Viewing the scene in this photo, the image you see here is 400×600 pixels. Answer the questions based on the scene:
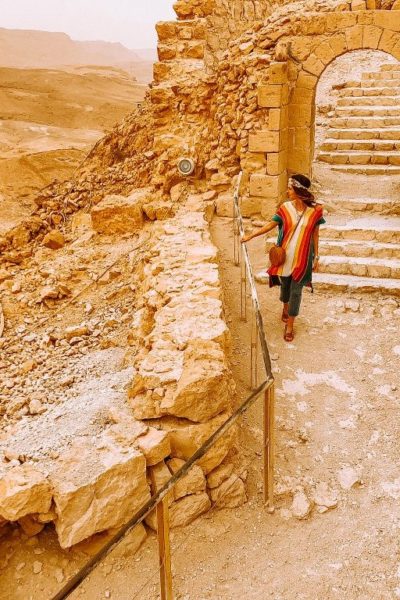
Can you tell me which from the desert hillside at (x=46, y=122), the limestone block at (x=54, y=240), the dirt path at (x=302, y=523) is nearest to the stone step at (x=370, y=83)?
the desert hillside at (x=46, y=122)

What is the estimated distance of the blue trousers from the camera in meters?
4.70

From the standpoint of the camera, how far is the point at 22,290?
26.1 ft

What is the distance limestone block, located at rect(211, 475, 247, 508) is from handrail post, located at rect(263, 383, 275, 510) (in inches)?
6.1

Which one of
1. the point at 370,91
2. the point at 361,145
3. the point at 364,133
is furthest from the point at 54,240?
the point at 370,91

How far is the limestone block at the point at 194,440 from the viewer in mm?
2924

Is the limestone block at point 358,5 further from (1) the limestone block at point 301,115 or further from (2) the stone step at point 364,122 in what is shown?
(2) the stone step at point 364,122

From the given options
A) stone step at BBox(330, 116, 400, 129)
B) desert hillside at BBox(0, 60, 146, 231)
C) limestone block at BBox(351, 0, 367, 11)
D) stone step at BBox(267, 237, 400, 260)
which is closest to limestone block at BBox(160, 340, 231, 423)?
stone step at BBox(267, 237, 400, 260)

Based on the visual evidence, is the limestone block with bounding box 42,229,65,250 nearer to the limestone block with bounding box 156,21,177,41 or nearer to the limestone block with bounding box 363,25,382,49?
the limestone block with bounding box 156,21,177,41

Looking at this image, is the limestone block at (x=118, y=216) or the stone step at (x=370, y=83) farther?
the stone step at (x=370, y=83)

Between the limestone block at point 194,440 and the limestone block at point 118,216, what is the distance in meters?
6.18

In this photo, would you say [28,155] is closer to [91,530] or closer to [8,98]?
[8,98]

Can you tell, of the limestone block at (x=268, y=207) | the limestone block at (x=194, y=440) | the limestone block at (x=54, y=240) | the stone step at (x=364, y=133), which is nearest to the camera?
the limestone block at (x=194, y=440)

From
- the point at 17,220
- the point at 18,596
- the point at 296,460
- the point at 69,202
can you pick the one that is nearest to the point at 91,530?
the point at 18,596

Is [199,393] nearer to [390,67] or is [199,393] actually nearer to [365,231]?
[365,231]
